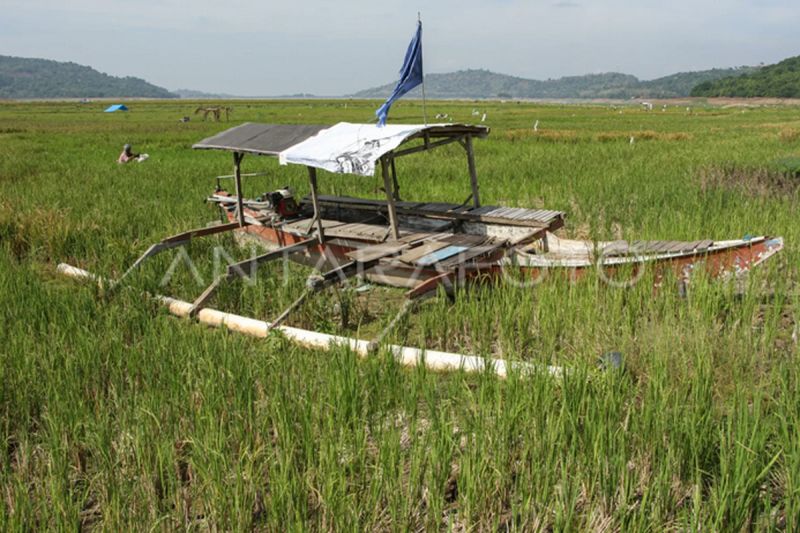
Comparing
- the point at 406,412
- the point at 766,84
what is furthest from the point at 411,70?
the point at 766,84

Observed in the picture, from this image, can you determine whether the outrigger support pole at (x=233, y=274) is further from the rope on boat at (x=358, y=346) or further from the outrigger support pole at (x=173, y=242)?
the outrigger support pole at (x=173, y=242)

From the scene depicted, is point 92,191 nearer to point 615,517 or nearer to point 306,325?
point 306,325

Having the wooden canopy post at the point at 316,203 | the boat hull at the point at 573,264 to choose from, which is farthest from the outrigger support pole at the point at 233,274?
the boat hull at the point at 573,264

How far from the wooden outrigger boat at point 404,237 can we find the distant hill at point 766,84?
A: 100m

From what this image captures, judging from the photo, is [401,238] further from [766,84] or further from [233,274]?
[766,84]

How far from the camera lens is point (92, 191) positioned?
11.3 metres

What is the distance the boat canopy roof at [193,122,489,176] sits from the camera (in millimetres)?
5707

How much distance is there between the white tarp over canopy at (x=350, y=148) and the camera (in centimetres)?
564

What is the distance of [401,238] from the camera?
20.6ft

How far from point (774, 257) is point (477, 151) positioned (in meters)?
13.0

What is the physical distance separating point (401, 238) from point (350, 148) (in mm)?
1080

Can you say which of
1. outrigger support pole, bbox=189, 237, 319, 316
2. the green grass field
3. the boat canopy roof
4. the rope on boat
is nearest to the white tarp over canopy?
the boat canopy roof

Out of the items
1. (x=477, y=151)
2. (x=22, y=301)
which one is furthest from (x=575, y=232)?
(x=477, y=151)

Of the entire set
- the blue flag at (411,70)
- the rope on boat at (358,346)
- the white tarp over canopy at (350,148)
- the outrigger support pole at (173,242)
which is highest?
the blue flag at (411,70)
